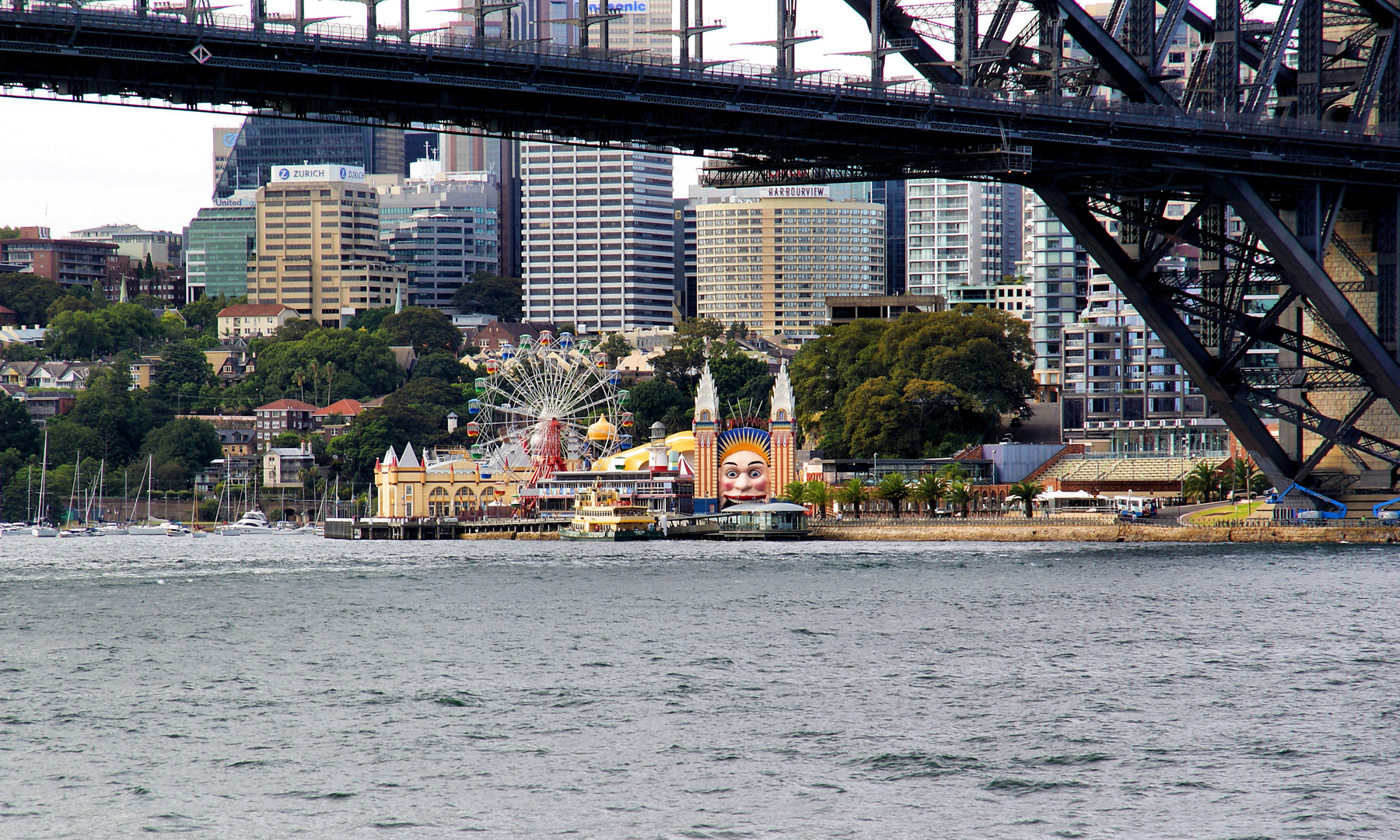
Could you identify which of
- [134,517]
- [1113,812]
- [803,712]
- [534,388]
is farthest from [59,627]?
[134,517]

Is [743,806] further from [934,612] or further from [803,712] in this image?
[934,612]

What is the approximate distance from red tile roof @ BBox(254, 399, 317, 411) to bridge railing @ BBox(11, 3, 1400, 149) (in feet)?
422

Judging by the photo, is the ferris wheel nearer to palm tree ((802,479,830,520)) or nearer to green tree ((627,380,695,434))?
palm tree ((802,479,830,520))

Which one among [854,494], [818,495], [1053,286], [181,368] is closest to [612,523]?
[818,495]

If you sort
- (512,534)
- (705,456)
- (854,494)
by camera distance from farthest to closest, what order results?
1. (512,534)
2. (705,456)
3. (854,494)

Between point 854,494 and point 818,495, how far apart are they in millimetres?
2507

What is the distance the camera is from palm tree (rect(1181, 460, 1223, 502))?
87.7 m

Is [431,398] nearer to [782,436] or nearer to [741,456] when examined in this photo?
[741,456]

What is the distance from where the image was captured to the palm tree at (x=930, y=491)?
9725 cm

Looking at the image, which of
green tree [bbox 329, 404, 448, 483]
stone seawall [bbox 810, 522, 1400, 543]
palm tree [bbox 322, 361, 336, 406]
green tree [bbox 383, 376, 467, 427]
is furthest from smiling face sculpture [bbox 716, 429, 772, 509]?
palm tree [bbox 322, 361, 336, 406]

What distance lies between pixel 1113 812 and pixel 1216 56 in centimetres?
4260

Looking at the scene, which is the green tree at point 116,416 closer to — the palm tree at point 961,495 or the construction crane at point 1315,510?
the palm tree at point 961,495

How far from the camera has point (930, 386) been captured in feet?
359

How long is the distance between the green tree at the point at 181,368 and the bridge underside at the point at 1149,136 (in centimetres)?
13090
